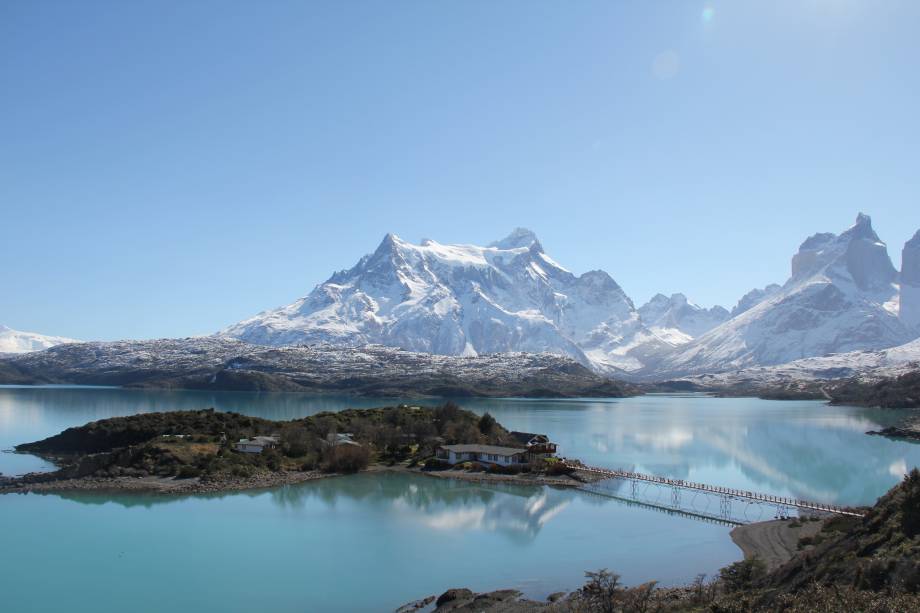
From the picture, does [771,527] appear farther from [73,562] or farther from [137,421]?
[137,421]

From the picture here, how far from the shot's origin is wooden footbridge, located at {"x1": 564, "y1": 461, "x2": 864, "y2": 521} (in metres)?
44.7

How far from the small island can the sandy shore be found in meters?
17.1

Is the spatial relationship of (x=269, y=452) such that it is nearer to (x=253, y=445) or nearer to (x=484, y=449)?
(x=253, y=445)

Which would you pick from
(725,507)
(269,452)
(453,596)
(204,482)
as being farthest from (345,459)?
(453,596)

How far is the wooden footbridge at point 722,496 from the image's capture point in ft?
147

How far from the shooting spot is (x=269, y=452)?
61.1 metres

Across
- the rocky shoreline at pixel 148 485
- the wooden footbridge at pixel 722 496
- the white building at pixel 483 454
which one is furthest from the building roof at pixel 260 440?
the wooden footbridge at pixel 722 496

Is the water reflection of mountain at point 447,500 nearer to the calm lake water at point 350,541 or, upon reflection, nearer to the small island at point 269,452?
the calm lake water at point 350,541

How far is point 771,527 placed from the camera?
134 feet

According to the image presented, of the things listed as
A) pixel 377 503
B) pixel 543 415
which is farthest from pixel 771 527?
pixel 543 415

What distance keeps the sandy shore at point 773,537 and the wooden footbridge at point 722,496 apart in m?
2.43

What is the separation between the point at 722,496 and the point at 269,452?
38556mm

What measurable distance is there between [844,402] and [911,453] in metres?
110

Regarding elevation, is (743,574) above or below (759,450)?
above
